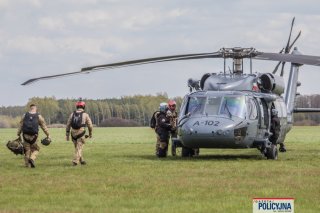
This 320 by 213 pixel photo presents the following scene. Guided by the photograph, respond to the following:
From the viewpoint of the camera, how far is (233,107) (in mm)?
22422

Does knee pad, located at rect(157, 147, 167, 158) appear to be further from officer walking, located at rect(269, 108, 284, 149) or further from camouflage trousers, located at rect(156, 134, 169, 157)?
officer walking, located at rect(269, 108, 284, 149)

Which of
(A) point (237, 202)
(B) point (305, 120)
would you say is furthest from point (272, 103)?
(B) point (305, 120)

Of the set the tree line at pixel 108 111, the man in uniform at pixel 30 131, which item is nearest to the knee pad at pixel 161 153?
the man in uniform at pixel 30 131

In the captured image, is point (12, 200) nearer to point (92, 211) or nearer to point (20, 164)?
point (92, 211)

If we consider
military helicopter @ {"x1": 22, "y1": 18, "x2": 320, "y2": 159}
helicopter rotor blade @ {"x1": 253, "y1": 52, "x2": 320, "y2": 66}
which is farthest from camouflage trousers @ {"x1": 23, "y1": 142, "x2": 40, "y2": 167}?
helicopter rotor blade @ {"x1": 253, "y1": 52, "x2": 320, "y2": 66}

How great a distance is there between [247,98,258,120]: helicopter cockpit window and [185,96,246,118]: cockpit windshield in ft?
0.72

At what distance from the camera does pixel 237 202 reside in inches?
484

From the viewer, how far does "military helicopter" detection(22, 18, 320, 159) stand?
70.3 ft

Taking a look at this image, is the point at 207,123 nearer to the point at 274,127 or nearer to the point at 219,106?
the point at 219,106

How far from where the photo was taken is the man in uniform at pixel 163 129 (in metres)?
24.1

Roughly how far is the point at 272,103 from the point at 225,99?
2.54 m

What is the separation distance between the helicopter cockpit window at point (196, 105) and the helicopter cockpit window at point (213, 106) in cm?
16

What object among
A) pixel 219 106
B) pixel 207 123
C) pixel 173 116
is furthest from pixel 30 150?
pixel 173 116

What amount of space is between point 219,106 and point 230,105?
0.32 metres
